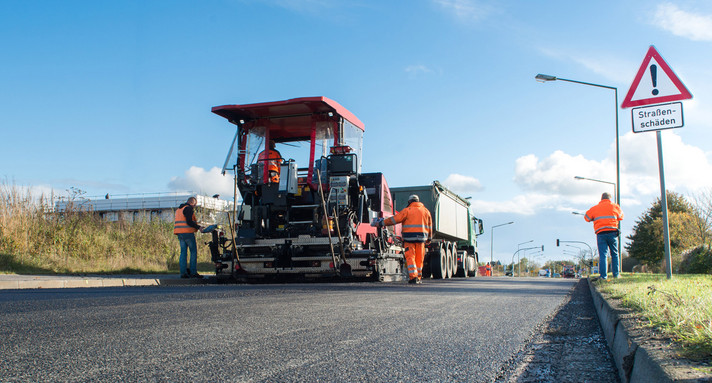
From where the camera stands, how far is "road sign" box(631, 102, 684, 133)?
22.0 feet

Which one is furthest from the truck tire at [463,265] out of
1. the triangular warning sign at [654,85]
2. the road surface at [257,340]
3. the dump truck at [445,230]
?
the road surface at [257,340]

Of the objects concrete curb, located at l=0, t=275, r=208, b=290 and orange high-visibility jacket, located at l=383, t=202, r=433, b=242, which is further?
orange high-visibility jacket, located at l=383, t=202, r=433, b=242

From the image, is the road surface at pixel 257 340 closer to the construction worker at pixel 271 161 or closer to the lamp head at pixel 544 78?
the construction worker at pixel 271 161

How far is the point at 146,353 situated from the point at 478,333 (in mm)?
2307

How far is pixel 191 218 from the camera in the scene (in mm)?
12742

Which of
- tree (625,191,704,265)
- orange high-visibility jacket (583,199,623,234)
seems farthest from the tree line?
orange high-visibility jacket (583,199,623,234)

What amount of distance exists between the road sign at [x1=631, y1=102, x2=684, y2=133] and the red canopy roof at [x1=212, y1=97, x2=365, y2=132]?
18.9 ft

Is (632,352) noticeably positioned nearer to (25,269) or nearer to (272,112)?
(272,112)

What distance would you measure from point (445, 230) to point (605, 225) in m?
8.00

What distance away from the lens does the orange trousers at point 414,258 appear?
11.1 m

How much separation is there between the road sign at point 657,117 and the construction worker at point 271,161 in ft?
22.0

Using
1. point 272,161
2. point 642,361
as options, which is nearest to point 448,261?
point 272,161

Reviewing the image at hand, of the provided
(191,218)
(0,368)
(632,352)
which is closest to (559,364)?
(632,352)

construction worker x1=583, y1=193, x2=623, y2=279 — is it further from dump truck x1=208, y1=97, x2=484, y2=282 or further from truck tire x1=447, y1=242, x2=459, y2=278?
truck tire x1=447, y1=242, x2=459, y2=278
